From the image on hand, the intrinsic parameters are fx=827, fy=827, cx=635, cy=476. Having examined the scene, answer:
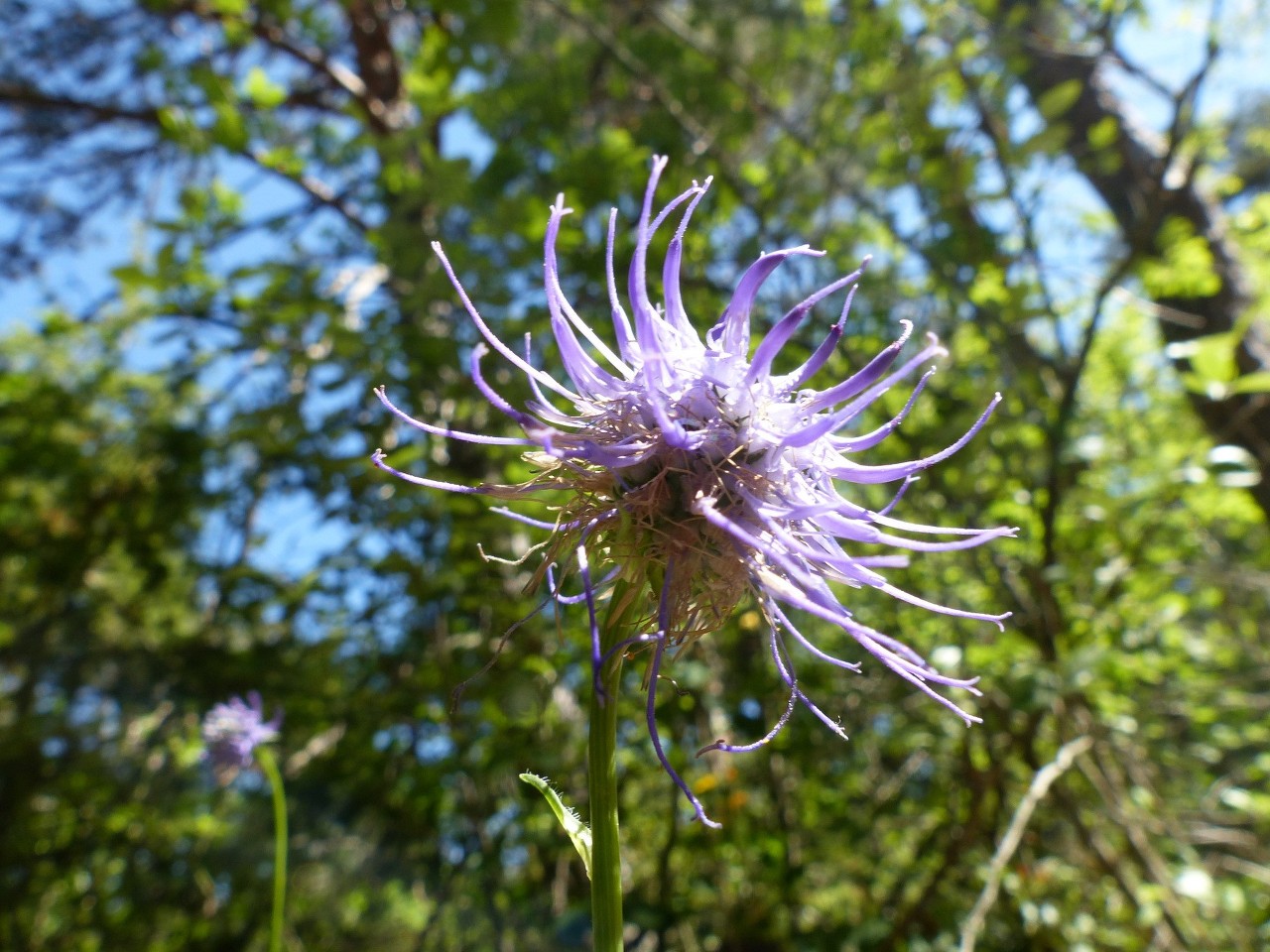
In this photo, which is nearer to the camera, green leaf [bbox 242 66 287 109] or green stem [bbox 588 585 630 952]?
green stem [bbox 588 585 630 952]

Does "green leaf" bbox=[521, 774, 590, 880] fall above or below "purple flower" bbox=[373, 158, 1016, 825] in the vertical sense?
below

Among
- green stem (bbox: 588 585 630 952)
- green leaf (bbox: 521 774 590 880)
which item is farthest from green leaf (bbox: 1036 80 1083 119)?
green leaf (bbox: 521 774 590 880)

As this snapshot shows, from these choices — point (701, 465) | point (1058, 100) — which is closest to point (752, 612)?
point (701, 465)

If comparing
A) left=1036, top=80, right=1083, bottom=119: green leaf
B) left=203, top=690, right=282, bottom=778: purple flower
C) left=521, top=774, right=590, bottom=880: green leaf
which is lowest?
left=521, top=774, right=590, bottom=880: green leaf

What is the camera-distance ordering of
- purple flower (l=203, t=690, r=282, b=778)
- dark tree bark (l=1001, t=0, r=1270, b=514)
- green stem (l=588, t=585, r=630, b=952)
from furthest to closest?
1. dark tree bark (l=1001, t=0, r=1270, b=514)
2. purple flower (l=203, t=690, r=282, b=778)
3. green stem (l=588, t=585, r=630, b=952)

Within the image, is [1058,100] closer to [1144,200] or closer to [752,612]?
[1144,200]

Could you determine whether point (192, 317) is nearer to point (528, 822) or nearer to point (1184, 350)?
point (528, 822)

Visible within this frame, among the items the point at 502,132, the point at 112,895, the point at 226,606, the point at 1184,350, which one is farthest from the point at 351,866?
the point at 1184,350

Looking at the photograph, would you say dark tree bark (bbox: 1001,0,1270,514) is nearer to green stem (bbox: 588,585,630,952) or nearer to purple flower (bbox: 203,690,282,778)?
green stem (bbox: 588,585,630,952)
